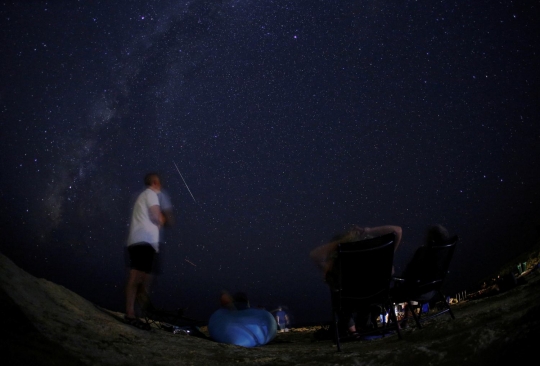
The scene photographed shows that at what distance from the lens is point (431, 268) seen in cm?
374

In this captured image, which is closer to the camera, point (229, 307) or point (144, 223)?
point (144, 223)

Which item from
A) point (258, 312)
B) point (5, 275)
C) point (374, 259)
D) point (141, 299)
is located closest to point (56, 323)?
point (5, 275)

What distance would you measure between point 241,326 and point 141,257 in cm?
167

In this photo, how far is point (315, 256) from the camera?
4.06m

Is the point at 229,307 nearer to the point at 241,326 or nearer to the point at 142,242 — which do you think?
the point at 241,326

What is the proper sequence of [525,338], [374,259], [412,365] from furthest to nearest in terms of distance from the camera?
[374,259]
[412,365]
[525,338]

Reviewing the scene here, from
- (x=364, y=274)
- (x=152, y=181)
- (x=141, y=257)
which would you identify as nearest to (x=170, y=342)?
(x=141, y=257)

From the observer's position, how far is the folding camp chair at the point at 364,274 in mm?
3207

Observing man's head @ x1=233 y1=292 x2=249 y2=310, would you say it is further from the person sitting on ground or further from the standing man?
the person sitting on ground

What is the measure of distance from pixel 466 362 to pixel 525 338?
0.40m

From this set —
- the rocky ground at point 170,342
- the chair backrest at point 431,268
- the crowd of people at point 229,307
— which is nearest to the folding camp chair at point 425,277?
the chair backrest at point 431,268

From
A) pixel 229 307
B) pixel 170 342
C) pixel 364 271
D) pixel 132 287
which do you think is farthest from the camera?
pixel 229 307

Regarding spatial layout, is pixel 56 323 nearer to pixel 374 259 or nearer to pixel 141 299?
pixel 141 299

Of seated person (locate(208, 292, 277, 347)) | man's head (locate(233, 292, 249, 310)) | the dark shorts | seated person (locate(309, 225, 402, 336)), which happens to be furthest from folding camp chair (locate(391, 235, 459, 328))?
the dark shorts
